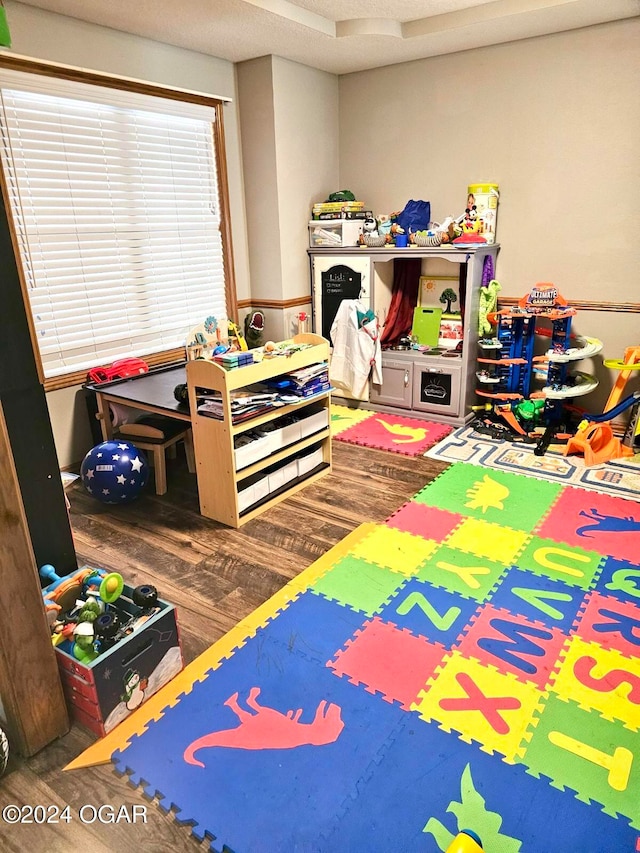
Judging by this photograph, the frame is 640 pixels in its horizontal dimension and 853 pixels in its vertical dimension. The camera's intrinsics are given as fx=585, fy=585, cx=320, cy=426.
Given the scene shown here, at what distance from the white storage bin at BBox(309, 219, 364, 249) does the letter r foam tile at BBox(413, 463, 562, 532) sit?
206cm

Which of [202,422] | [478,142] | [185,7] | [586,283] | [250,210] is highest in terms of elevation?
[185,7]

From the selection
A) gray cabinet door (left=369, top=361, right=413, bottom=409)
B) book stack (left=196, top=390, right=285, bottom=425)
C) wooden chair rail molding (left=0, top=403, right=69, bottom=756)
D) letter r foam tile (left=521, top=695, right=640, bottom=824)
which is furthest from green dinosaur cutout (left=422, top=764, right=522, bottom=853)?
gray cabinet door (left=369, top=361, right=413, bottom=409)

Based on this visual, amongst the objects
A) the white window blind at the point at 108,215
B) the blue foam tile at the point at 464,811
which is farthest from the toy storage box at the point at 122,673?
the white window blind at the point at 108,215

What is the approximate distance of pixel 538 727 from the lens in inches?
68.7

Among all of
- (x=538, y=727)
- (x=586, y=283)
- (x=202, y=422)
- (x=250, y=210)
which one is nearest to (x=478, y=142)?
(x=586, y=283)

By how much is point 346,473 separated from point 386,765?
197 centimetres

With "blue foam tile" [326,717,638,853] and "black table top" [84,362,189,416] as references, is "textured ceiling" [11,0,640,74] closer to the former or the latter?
"black table top" [84,362,189,416]

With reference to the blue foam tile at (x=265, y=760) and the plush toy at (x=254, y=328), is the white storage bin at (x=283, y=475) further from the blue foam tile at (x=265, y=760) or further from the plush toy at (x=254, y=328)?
the plush toy at (x=254, y=328)

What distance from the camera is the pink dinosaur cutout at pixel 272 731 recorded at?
1.71m

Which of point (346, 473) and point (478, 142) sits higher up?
point (478, 142)

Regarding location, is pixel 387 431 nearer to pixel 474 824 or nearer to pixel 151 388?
pixel 151 388

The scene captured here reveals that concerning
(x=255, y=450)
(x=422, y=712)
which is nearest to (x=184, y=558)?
(x=255, y=450)

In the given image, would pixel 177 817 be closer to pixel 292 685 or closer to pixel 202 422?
pixel 292 685

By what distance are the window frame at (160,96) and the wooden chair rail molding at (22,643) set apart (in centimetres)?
119
